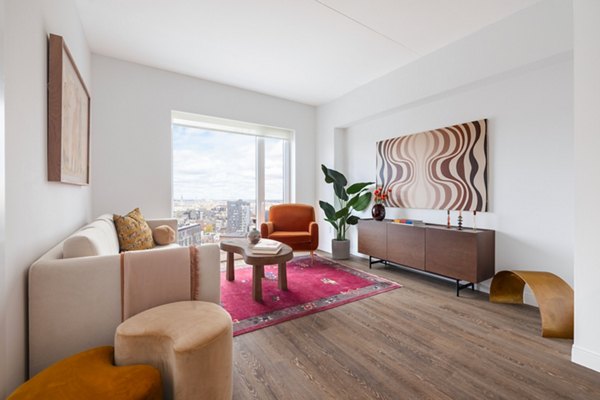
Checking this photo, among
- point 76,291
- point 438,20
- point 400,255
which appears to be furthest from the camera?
point 400,255

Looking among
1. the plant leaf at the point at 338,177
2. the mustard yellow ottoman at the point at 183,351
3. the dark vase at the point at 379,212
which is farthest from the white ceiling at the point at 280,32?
the mustard yellow ottoman at the point at 183,351

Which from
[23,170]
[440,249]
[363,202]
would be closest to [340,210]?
[363,202]

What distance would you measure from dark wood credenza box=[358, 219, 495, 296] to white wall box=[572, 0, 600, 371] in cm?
90

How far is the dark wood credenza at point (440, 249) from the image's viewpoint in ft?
8.30

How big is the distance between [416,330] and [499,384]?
24.0 inches

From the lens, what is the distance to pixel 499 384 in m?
1.42

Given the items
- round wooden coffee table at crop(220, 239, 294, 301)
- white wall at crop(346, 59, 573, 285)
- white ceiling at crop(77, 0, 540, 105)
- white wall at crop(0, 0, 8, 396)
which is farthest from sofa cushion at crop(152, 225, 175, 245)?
white wall at crop(346, 59, 573, 285)

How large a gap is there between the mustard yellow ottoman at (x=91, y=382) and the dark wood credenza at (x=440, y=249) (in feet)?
8.91

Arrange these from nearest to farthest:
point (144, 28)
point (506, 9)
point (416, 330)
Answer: point (416, 330), point (506, 9), point (144, 28)

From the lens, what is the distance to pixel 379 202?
3797 millimetres

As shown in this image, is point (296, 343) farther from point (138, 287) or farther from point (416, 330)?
point (138, 287)

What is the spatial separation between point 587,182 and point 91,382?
8.80 feet

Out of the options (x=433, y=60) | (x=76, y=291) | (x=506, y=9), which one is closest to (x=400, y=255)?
(x=433, y=60)

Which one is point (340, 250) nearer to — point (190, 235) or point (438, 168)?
point (438, 168)
